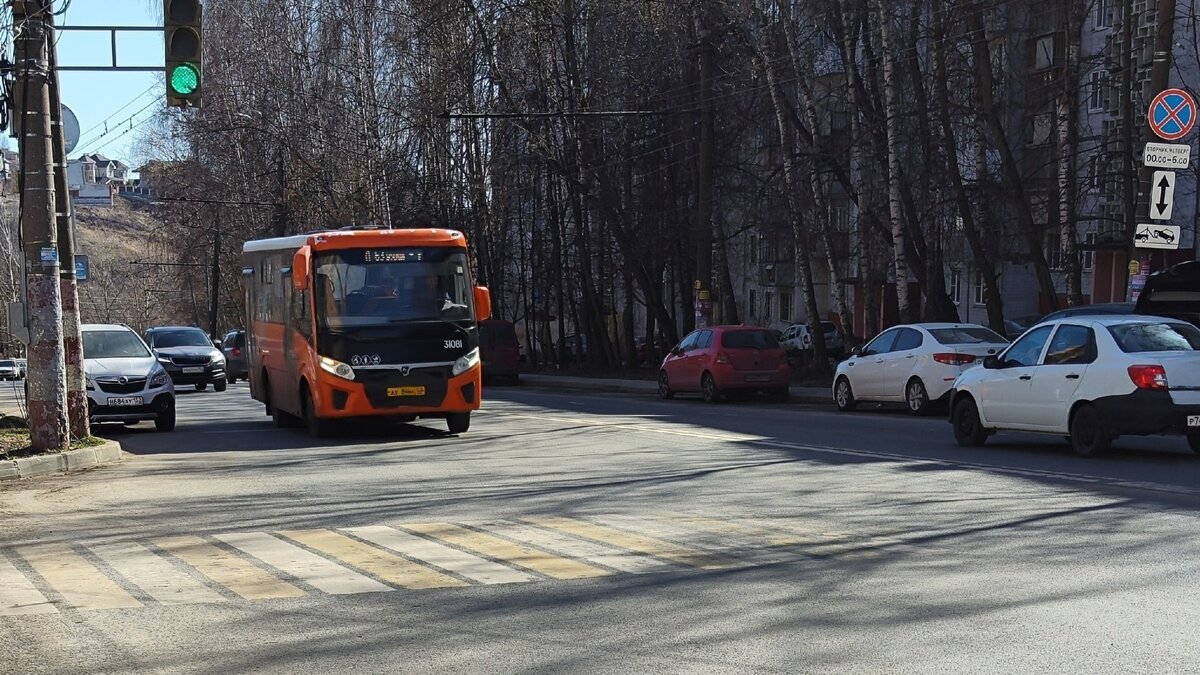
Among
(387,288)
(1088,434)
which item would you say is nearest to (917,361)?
(1088,434)

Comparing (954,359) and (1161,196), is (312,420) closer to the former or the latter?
(954,359)

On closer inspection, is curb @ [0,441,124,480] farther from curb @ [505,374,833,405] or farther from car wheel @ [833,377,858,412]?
curb @ [505,374,833,405]

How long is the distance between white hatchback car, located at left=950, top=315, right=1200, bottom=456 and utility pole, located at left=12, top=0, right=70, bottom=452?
10809 mm

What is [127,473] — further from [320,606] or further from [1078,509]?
[1078,509]

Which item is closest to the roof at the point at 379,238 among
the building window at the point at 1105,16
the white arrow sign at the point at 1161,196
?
the white arrow sign at the point at 1161,196

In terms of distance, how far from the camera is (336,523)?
11.4 m

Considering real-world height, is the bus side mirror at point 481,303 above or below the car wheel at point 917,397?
above

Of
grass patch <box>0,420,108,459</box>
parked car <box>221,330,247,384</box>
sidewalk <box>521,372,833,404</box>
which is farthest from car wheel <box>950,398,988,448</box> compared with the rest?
parked car <box>221,330,247,384</box>

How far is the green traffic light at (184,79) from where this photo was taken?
1597cm

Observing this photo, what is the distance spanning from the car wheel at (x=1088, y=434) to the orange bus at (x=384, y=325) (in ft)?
27.4

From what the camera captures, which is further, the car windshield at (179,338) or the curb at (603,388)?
the car windshield at (179,338)

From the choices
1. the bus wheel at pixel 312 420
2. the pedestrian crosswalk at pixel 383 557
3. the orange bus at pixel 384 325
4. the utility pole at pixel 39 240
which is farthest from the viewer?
the bus wheel at pixel 312 420

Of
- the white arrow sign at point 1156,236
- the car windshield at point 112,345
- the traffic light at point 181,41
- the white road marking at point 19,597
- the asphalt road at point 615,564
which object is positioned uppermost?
the traffic light at point 181,41

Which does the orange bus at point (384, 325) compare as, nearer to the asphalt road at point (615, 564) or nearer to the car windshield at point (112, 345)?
the asphalt road at point (615, 564)
